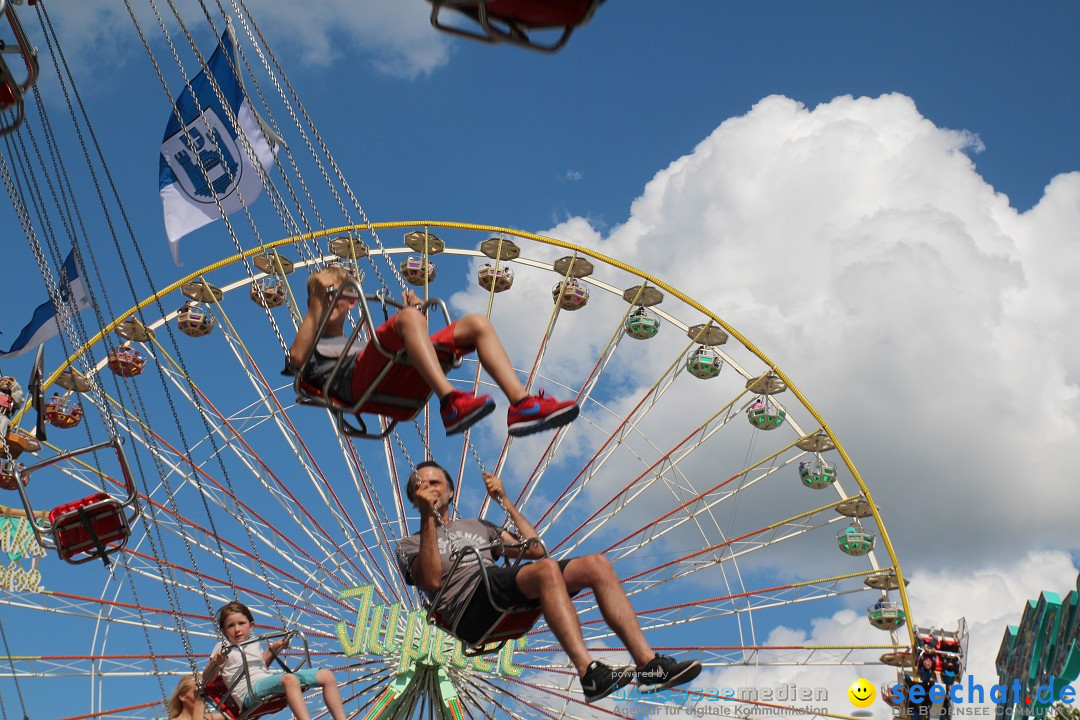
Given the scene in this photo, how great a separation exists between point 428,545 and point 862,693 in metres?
13.0

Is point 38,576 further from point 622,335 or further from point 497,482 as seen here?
point 497,482

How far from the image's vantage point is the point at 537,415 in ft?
19.2

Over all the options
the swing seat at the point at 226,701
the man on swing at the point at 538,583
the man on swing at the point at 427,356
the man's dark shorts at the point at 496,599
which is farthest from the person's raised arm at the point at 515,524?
the swing seat at the point at 226,701

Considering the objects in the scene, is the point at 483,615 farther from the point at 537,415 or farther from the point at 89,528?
the point at 89,528

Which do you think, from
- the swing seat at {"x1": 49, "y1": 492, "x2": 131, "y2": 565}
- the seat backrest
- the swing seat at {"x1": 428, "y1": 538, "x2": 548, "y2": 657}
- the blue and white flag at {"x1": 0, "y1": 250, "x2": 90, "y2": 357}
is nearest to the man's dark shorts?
the swing seat at {"x1": 428, "y1": 538, "x2": 548, "y2": 657}

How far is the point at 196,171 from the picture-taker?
52.4 feet

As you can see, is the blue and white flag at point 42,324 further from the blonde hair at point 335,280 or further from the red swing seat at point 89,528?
the blonde hair at point 335,280

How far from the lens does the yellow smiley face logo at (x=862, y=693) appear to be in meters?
17.9

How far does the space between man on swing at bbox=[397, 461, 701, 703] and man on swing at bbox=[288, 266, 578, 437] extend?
700 mm

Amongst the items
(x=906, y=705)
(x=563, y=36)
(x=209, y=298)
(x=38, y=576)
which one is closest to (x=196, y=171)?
(x=209, y=298)

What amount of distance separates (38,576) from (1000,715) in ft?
39.5

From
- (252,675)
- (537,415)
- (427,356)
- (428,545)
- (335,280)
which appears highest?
(335,280)

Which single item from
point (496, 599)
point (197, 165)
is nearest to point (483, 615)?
point (496, 599)

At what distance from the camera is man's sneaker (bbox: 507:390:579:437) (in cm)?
585
